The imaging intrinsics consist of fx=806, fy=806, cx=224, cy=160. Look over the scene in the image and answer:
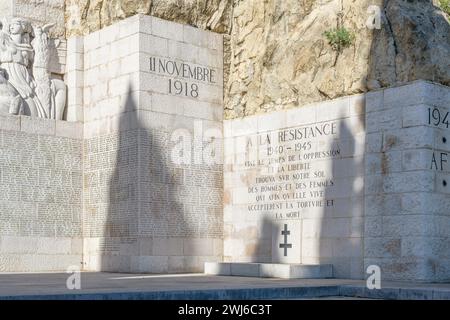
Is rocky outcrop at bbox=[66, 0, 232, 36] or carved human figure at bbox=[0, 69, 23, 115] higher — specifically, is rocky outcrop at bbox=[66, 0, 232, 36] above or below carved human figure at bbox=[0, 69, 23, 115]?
above

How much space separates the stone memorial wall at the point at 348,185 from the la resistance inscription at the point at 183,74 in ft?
3.84

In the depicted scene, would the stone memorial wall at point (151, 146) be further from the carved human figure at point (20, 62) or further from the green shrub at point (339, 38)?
the green shrub at point (339, 38)

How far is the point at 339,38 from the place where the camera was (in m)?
15.9

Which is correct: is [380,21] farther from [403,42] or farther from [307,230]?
[307,230]

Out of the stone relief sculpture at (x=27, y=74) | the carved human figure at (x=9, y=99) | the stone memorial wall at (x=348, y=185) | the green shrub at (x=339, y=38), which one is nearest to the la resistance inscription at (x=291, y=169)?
the stone memorial wall at (x=348, y=185)

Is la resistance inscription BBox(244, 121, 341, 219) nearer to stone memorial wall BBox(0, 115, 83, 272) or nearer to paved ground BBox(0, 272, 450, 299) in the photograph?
stone memorial wall BBox(0, 115, 83, 272)

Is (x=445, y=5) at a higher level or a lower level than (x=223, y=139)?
higher

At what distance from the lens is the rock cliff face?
1505 cm

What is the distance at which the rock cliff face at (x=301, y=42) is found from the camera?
49.4 ft

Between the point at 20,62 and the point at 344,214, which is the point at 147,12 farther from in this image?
the point at 344,214

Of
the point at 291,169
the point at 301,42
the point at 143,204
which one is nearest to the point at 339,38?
the point at 301,42

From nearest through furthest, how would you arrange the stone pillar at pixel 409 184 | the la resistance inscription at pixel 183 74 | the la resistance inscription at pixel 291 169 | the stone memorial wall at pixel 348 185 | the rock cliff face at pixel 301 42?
the stone pillar at pixel 409 184 → the stone memorial wall at pixel 348 185 → the rock cliff face at pixel 301 42 → the la resistance inscription at pixel 291 169 → the la resistance inscription at pixel 183 74

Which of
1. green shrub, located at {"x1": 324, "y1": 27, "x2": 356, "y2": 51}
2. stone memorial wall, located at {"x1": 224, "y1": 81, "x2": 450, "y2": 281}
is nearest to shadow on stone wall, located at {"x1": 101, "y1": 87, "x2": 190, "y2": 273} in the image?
stone memorial wall, located at {"x1": 224, "y1": 81, "x2": 450, "y2": 281}

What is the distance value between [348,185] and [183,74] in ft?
15.1
